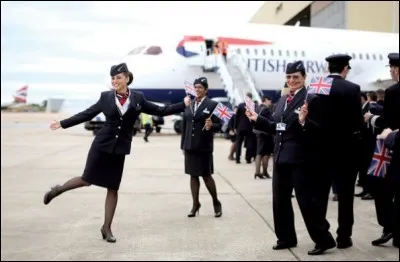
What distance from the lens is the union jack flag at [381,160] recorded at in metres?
5.04

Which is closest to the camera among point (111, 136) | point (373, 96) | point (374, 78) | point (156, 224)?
point (111, 136)

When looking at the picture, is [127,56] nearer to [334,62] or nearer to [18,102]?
[334,62]

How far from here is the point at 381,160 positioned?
16.7ft

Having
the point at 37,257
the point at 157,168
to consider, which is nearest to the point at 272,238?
the point at 37,257

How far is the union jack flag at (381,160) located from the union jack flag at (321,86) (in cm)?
73

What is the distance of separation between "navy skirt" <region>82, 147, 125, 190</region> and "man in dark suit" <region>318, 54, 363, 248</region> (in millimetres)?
2006

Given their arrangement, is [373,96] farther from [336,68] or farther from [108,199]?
[108,199]

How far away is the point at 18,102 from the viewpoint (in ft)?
379

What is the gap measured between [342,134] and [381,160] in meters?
0.42

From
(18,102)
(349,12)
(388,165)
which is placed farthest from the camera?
(18,102)

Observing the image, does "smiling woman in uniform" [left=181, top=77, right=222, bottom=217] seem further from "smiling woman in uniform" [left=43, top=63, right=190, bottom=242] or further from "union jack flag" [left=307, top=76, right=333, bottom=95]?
"union jack flag" [left=307, top=76, right=333, bottom=95]

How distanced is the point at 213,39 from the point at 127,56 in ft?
12.0

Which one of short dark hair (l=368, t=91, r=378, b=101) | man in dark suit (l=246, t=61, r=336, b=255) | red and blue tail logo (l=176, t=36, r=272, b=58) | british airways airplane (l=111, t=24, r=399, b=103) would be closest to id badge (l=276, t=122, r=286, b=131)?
man in dark suit (l=246, t=61, r=336, b=255)

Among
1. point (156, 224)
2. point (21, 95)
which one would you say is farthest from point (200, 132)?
point (21, 95)
